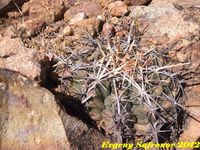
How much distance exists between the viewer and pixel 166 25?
3725 mm

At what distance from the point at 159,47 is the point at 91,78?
1.01 metres

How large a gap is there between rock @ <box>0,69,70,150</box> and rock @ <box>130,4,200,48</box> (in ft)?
4.24

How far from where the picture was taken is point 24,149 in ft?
8.46

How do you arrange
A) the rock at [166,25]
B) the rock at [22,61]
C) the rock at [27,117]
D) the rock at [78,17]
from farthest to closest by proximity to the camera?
1. the rock at [78,17]
2. the rock at [166,25]
3. the rock at [22,61]
4. the rock at [27,117]

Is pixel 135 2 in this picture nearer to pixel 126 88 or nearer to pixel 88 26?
pixel 88 26

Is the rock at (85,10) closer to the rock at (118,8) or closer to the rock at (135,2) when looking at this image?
the rock at (118,8)

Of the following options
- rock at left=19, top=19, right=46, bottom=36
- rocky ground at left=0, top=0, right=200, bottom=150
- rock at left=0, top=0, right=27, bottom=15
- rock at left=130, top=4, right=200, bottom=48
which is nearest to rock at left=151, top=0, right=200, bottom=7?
rocky ground at left=0, top=0, right=200, bottom=150

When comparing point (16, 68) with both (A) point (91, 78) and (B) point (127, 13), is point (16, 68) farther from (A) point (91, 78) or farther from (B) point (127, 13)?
(B) point (127, 13)

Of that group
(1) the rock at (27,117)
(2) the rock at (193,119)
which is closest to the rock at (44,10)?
(1) the rock at (27,117)

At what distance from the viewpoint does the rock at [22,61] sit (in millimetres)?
3049

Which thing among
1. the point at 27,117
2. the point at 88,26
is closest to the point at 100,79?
the point at 27,117

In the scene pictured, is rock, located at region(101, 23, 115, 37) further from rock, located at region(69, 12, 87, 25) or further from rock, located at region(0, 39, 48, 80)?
rock, located at region(0, 39, 48, 80)

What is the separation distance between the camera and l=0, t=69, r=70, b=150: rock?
2.58 metres

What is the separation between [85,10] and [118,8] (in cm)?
41
